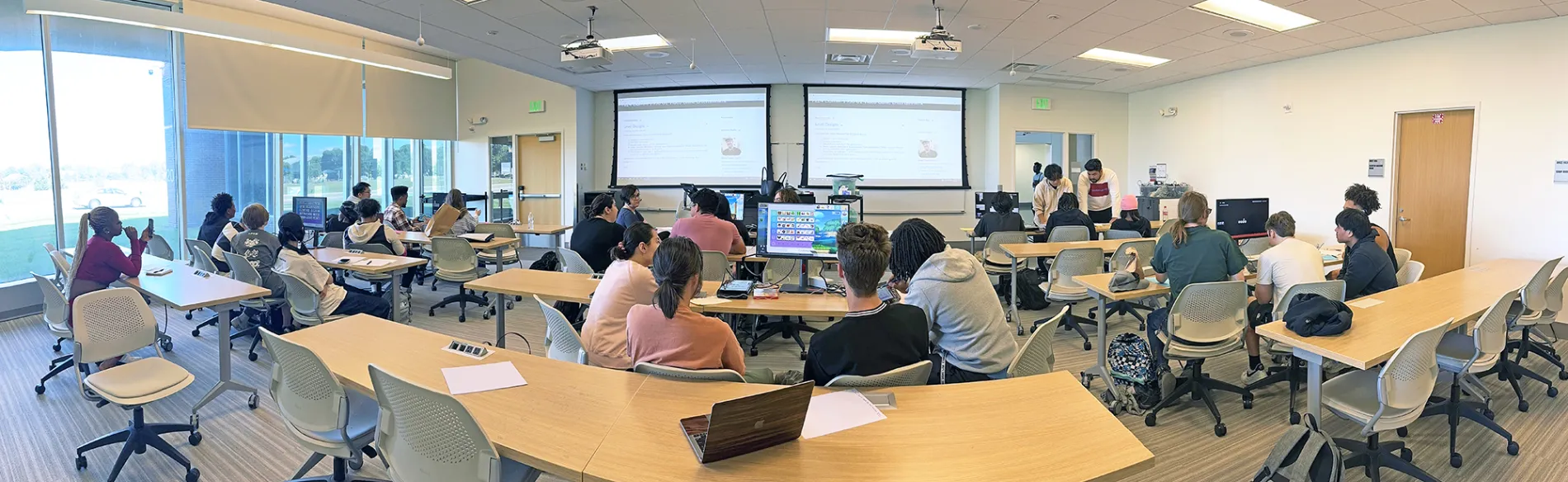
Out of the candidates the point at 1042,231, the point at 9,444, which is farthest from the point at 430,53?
the point at 1042,231

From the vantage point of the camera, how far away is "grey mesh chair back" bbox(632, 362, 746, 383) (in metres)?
2.03

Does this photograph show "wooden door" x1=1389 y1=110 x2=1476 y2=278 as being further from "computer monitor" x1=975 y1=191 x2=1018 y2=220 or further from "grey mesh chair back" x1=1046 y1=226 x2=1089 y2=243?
"computer monitor" x1=975 y1=191 x2=1018 y2=220

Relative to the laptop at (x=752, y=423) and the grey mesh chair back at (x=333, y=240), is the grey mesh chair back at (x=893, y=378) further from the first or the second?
the grey mesh chair back at (x=333, y=240)

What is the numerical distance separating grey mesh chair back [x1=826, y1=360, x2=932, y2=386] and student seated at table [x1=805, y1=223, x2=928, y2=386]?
0.16 ft

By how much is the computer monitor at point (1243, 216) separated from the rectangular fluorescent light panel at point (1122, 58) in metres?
2.14

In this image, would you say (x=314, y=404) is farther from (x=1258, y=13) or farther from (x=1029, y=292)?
(x=1258, y=13)

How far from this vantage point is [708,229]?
469cm

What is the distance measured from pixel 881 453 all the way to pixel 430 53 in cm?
1119

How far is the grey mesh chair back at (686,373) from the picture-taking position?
2.03 meters

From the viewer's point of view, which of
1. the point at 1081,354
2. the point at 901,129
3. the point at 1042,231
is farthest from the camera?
the point at 901,129

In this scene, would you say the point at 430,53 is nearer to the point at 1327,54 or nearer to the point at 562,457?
the point at 562,457

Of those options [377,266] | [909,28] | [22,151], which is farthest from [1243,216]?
[22,151]

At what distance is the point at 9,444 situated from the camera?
3.14 m

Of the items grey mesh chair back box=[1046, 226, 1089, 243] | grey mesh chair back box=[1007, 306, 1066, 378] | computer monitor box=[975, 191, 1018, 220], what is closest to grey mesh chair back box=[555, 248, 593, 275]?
grey mesh chair back box=[1007, 306, 1066, 378]
